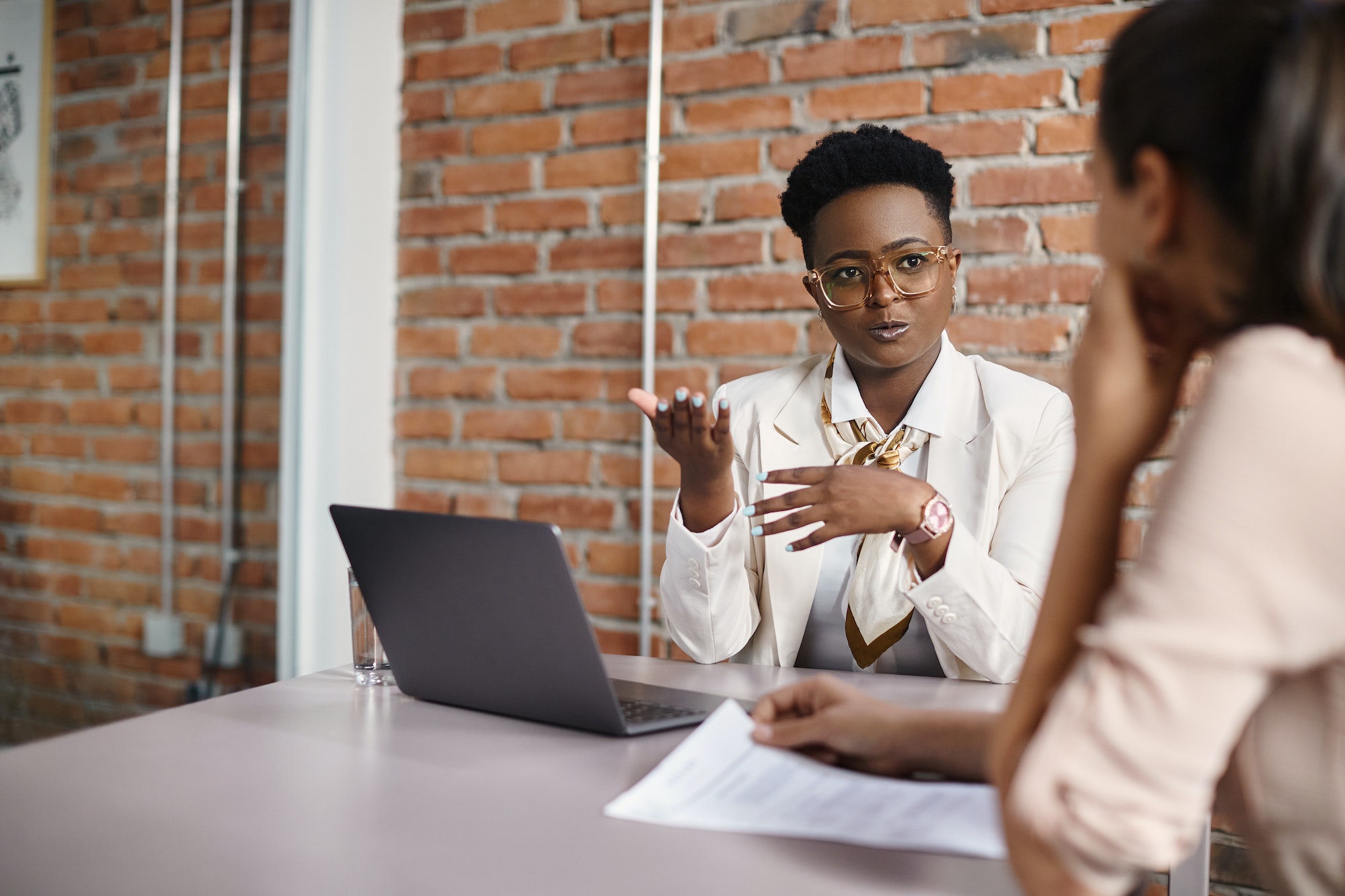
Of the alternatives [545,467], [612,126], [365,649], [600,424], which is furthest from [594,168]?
[365,649]

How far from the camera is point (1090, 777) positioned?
498mm

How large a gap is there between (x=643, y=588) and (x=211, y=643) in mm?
918

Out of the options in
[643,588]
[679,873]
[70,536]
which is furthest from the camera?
[643,588]

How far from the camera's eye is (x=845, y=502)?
124 centimetres

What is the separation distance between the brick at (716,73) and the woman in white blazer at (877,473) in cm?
43

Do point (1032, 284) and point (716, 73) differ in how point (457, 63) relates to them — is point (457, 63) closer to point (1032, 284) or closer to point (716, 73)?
point (716, 73)

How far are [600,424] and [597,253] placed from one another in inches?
14.3

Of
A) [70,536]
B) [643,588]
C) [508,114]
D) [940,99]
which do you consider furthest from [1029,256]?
[70,536]

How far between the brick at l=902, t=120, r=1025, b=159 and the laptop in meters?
1.27

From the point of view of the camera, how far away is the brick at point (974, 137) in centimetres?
192

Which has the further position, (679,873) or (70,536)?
(70,536)

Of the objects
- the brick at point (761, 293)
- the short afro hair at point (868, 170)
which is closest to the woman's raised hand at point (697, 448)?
the short afro hair at point (868, 170)

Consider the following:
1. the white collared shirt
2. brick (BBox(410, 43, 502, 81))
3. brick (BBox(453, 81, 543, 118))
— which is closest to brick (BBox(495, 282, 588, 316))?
brick (BBox(453, 81, 543, 118))

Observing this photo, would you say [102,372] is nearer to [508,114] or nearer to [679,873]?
[508,114]
